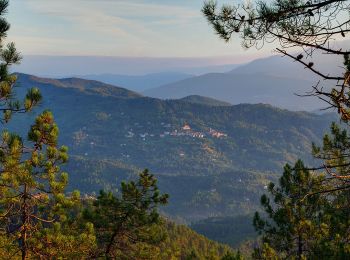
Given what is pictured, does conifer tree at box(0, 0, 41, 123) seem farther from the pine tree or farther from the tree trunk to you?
the pine tree

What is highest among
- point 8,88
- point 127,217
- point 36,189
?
point 8,88

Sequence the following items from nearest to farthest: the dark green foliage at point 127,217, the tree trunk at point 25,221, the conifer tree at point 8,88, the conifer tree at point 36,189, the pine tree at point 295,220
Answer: the conifer tree at point 8,88 → the conifer tree at point 36,189 → the tree trunk at point 25,221 → the dark green foliage at point 127,217 → the pine tree at point 295,220

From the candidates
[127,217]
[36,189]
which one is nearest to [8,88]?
[36,189]

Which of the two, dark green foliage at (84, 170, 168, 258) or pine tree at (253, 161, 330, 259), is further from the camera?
pine tree at (253, 161, 330, 259)

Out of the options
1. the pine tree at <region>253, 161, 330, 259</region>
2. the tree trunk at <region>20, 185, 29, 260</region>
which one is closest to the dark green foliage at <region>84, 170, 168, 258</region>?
the tree trunk at <region>20, 185, 29, 260</region>

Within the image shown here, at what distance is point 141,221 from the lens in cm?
1831

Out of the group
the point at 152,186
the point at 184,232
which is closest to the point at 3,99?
the point at 152,186

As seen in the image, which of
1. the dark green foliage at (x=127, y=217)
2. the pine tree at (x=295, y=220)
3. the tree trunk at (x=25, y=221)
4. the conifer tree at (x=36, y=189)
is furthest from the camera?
the pine tree at (x=295, y=220)

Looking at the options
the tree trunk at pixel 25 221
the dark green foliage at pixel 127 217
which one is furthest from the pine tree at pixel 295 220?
the tree trunk at pixel 25 221

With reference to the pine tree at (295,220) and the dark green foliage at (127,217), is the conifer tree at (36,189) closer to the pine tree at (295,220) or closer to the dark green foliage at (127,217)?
the dark green foliage at (127,217)

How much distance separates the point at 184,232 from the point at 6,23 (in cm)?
16792

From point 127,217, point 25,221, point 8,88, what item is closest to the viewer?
point 8,88

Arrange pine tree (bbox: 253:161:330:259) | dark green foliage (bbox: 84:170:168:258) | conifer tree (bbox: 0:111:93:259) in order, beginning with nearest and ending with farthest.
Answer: conifer tree (bbox: 0:111:93:259), dark green foliage (bbox: 84:170:168:258), pine tree (bbox: 253:161:330:259)

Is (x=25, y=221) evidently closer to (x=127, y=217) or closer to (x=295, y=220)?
(x=127, y=217)
